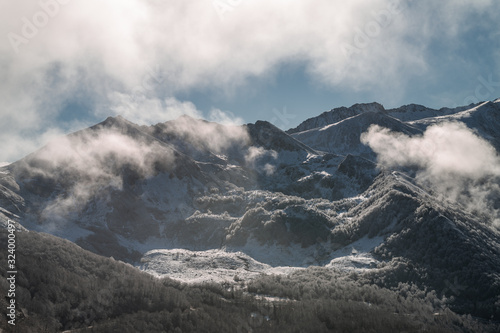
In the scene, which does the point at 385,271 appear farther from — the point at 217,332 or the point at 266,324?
the point at 217,332

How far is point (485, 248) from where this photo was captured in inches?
7397

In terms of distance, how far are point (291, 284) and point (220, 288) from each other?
2913cm

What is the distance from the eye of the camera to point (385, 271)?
595 feet

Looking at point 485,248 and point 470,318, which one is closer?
point 470,318

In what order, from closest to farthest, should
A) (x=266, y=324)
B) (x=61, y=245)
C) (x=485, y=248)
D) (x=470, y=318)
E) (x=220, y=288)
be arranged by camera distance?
(x=266, y=324) → (x=470, y=318) → (x=220, y=288) → (x=61, y=245) → (x=485, y=248)

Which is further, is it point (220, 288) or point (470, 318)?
point (220, 288)

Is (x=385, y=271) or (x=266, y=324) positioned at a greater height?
(x=385, y=271)

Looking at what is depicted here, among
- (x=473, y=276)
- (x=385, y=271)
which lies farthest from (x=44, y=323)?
(x=473, y=276)

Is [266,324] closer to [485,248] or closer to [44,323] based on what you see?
[44,323]

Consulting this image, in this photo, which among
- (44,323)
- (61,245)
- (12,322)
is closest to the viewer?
(12,322)

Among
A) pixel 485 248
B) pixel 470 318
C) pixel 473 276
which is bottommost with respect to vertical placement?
pixel 470 318

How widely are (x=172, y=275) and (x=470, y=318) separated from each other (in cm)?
11903

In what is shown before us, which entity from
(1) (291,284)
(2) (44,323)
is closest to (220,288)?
(1) (291,284)

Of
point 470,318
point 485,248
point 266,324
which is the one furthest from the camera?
point 485,248
